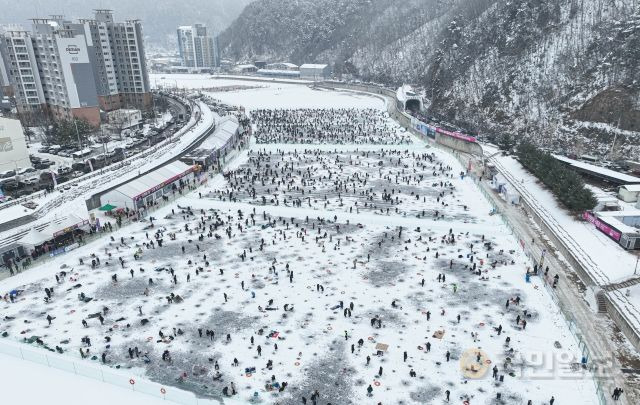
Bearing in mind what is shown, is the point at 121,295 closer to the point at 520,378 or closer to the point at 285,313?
the point at 285,313

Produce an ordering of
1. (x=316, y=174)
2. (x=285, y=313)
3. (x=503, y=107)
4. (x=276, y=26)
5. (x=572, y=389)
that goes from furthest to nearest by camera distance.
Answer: (x=276, y=26) < (x=503, y=107) < (x=316, y=174) < (x=285, y=313) < (x=572, y=389)

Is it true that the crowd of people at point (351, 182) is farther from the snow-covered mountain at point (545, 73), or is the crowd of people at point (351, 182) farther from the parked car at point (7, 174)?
the parked car at point (7, 174)

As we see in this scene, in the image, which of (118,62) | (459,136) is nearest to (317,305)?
(459,136)

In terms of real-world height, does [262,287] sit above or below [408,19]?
below

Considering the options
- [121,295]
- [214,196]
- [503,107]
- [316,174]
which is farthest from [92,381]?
[503,107]

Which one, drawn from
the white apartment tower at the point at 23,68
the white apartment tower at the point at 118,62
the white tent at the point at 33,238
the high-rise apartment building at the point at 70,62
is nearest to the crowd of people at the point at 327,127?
the white apartment tower at the point at 118,62

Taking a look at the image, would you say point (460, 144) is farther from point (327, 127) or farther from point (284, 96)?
point (284, 96)
